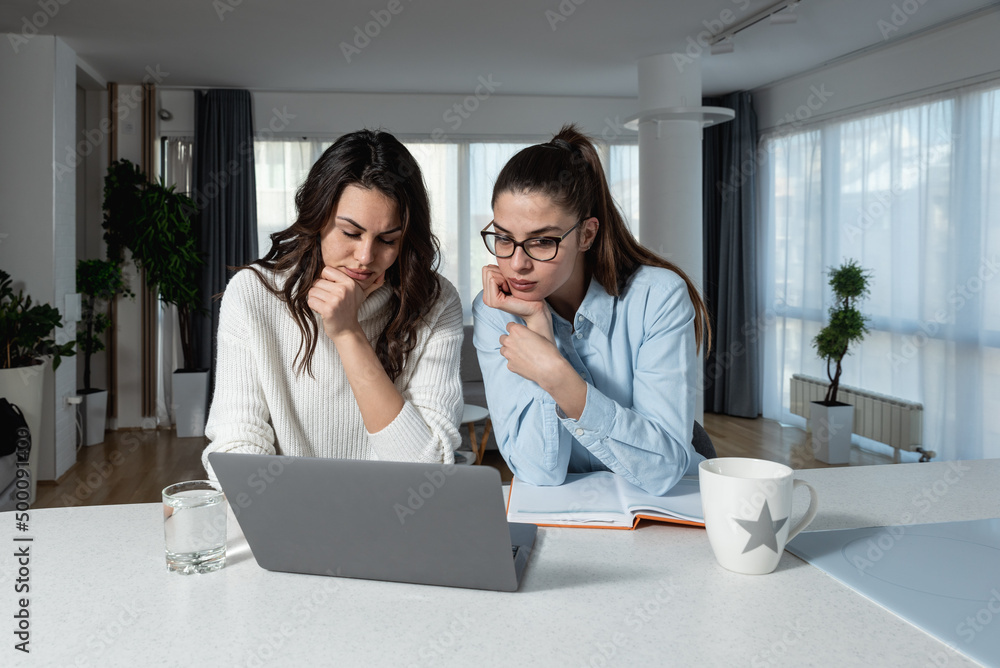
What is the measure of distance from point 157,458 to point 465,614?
455 centimetres

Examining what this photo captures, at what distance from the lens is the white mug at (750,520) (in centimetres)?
85

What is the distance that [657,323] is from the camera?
1.34 metres

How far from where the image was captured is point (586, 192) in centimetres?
141

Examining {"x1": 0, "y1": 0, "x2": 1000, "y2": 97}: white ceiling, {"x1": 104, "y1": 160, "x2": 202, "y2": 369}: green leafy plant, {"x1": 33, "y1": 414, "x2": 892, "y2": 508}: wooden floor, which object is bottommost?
{"x1": 33, "y1": 414, "x2": 892, "y2": 508}: wooden floor

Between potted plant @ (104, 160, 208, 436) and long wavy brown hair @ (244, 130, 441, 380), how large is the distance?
4.33 metres

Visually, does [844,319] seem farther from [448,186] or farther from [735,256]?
[448,186]

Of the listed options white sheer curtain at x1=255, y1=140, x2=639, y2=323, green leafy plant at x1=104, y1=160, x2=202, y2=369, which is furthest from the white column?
green leafy plant at x1=104, y1=160, x2=202, y2=369

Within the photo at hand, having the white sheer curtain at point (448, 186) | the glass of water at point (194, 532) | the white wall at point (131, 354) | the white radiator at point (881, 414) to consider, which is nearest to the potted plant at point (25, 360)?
the white wall at point (131, 354)

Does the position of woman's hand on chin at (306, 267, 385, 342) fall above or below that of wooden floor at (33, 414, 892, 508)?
above

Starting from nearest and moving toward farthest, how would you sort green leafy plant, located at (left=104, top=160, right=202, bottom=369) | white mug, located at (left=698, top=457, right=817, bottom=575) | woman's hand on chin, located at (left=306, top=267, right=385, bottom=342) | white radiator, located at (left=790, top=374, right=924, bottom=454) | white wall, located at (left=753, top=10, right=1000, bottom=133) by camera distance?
white mug, located at (left=698, top=457, right=817, bottom=575) < woman's hand on chin, located at (left=306, top=267, right=385, bottom=342) < white wall, located at (left=753, top=10, right=1000, bottom=133) < white radiator, located at (left=790, top=374, right=924, bottom=454) < green leafy plant, located at (left=104, top=160, right=202, bottom=369)

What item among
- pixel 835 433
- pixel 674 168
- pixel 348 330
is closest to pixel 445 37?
pixel 674 168

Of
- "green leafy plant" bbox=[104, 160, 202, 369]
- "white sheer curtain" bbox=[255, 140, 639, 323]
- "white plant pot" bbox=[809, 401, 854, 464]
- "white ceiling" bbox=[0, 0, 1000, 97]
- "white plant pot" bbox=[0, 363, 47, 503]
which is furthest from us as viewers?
"white sheer curtain" bbox=[255, 140, 639, 323]

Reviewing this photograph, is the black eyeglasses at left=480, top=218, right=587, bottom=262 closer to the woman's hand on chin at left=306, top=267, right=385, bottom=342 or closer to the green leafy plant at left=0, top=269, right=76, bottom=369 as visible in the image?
the woman's hand on chin at left=306, top=267, right=385, bottom=342

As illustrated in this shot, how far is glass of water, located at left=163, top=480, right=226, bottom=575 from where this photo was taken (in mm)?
864
